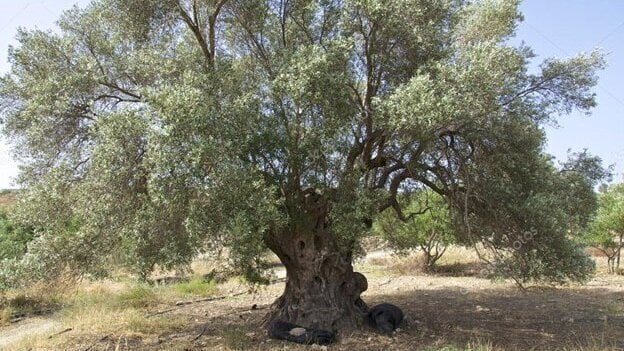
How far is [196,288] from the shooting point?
16719 millimetres

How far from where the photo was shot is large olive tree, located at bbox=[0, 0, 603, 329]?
294 inches

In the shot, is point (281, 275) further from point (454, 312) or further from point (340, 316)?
point (340, 316)

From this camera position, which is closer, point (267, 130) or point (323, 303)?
point (267, 130)

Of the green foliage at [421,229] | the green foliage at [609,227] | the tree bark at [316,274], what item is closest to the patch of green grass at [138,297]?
the tree bark at [316,274]

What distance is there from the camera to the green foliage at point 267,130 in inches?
293

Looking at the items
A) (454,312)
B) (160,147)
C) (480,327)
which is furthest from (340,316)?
(160,147)

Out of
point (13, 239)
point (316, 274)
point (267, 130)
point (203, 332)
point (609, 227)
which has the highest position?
point (267, 130)

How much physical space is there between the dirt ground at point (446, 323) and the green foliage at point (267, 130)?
138 cm

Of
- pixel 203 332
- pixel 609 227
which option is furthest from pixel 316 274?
pixel 609 227

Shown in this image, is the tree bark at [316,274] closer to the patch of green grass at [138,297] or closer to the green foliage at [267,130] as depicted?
the green foliage at [267,130]

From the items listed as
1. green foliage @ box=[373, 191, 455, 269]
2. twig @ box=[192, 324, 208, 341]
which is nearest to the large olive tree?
twig @ box=[192, 324, 208, 341]

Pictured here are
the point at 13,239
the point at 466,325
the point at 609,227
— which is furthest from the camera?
the point at 13,239

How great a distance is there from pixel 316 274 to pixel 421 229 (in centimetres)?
1077

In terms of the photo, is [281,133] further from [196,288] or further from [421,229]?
[421,229]
